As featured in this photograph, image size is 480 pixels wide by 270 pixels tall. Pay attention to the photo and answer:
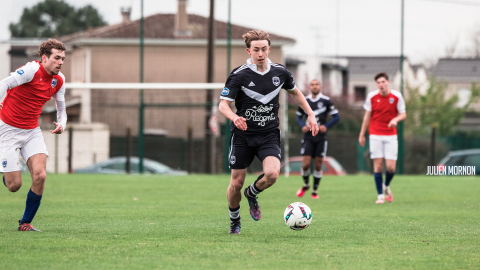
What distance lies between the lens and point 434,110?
2892cm

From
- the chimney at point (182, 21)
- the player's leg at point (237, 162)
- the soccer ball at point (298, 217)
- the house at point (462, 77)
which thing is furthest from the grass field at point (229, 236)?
the house at point (462, 77)

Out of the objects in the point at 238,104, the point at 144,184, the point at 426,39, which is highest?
A: the point at 426,39

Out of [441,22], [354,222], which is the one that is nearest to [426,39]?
[441,22]

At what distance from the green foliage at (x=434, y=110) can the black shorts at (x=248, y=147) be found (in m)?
18.5

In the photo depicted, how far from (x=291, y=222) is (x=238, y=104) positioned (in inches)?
54.3

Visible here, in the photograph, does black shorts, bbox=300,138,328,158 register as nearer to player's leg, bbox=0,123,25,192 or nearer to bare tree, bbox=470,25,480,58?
player's leg, bbox=0,123,25,192

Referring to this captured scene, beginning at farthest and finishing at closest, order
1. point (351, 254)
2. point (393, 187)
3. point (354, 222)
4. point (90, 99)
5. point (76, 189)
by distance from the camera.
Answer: point (90, 99) < point (393, 187) < point (76, 189) < point (354, 222) < point (351, 254)

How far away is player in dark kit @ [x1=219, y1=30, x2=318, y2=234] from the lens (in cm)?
673

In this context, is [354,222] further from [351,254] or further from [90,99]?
[90,99]

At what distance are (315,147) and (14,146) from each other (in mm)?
6713

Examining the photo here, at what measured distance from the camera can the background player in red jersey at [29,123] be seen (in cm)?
710

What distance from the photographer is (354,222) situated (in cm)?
811

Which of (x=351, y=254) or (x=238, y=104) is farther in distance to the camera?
(x=238, y=104)

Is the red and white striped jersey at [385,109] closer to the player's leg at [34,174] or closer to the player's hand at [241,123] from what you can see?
the player's hand at [241,123]
